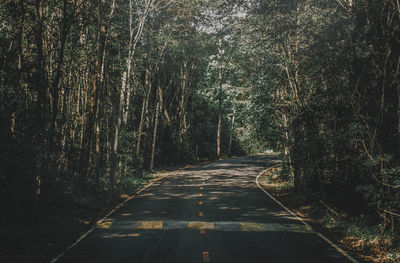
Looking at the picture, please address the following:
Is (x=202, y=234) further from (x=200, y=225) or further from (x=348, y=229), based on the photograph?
(x=348, y=229)

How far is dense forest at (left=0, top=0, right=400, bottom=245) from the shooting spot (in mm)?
8570

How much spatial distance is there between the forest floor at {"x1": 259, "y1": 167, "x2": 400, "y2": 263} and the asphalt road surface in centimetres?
68

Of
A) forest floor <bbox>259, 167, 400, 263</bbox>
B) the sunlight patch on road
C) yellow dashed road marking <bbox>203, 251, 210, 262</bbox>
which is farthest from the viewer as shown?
the sunlight patch on road

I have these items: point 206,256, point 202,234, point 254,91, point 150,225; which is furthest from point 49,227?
point 254,91

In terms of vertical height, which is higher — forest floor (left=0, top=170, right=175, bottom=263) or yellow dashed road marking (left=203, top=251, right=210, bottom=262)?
forest floor (left=0, top=170, right=175, bottom=263)

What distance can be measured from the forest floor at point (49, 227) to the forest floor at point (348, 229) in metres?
6.90

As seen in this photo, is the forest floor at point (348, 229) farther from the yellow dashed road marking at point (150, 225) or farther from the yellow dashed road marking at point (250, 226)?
the yellow dashed road marking at point (150, 225)

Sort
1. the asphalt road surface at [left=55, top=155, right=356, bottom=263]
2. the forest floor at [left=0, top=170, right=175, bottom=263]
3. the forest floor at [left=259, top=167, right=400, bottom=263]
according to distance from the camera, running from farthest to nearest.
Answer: the forest floor at [left=259, top=167, right=400, bottom=263], the forest floor at [left=0, top=170, right=175, bottom=263], the asphalt road surface at [left=55, top=155, right=356, bottom=263]

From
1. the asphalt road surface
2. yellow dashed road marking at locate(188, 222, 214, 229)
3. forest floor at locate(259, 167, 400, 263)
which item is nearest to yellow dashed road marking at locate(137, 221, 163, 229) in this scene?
the asphalt road surface

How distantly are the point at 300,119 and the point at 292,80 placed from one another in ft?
10.4

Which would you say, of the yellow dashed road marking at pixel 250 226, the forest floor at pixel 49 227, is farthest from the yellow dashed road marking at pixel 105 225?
the yellow dashed road marking at pixel 250 226

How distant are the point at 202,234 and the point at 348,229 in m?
4.16

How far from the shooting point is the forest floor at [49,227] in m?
7.30

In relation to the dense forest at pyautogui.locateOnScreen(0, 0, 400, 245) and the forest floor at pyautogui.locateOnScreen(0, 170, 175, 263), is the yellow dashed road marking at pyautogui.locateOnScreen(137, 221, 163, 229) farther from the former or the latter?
the dense forest at pyautogui.locateOnScreen(0, 0, 400, 245)
